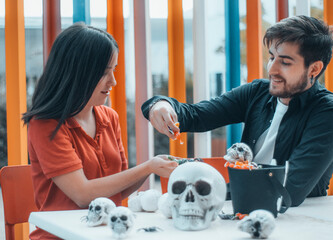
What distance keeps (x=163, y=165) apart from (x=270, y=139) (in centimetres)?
54

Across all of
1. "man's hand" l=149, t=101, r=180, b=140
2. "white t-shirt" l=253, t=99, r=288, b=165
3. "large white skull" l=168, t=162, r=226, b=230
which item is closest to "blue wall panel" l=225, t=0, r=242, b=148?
"white t-shirt" l=253, t=99, r=288, b=165

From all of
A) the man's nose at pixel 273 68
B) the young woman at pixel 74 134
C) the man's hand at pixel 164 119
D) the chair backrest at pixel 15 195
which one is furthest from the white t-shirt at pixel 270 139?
the chair backrest at pixel 15 195

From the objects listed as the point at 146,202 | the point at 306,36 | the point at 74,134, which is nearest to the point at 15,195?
the point at 74,134

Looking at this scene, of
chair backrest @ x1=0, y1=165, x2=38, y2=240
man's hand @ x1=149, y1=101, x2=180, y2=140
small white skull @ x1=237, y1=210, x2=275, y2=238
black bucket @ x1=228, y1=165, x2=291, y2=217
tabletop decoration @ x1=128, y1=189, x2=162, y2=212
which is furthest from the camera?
chair backrest @ x1=0, y1=165, x2=38, y2=240

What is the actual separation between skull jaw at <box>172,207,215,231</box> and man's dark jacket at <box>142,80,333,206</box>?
372mm

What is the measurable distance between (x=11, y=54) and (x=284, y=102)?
1298 mm

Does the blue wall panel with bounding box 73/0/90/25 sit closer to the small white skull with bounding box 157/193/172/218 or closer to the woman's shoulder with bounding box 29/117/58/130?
the woman's shoulder with bounding box 29/117/58/130

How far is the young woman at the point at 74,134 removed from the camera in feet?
4.21

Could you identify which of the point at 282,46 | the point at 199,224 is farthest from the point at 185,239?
the point at 282,46

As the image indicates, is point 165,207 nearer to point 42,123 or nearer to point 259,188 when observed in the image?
point 259,188

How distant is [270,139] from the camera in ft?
5.26

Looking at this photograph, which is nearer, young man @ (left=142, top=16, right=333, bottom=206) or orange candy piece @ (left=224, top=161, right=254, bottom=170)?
orange candy piece @ (left=224, top=161, right=254, bottom=170)

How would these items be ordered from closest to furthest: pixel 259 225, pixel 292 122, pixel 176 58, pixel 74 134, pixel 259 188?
1. pixel 259 225
2. pixel 259 188
3. pixel 74 134
4. pixel 292 122
5. pixel 176 58

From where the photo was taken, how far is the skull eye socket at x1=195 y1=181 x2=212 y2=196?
3.14ft
